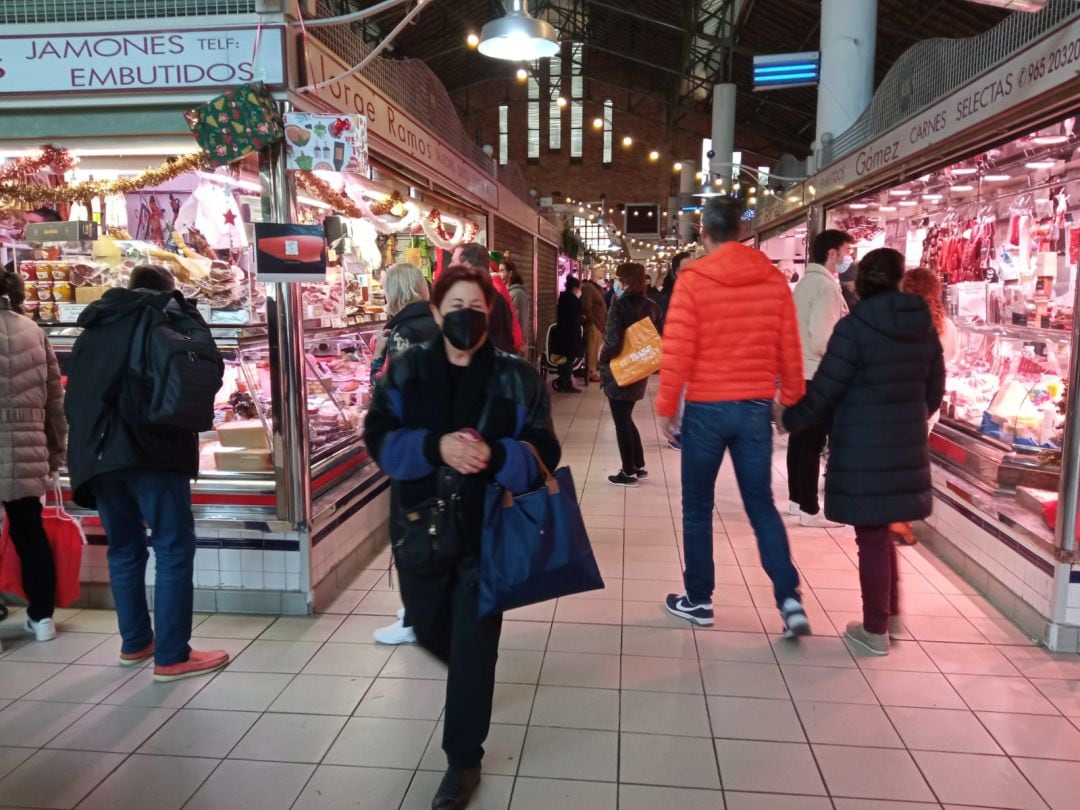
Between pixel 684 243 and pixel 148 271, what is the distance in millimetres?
21453

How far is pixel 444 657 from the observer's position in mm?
2232

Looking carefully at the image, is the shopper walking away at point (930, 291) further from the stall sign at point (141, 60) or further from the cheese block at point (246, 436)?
the stall sign at point (141, 60)

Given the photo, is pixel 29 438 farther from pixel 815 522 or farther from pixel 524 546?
pixel 815 522

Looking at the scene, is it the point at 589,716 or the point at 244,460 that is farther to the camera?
the point at 244,460

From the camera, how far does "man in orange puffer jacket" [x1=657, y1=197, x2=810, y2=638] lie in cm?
324

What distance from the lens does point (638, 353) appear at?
5488 mm

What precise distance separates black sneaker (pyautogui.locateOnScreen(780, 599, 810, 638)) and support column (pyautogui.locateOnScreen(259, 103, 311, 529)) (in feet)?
6.91

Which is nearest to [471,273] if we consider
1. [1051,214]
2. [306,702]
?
[306,702]

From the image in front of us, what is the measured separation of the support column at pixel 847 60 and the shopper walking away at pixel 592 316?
390 cm

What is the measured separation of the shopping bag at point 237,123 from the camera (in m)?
3.21

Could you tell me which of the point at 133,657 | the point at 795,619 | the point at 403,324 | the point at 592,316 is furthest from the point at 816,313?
the point at 592,316

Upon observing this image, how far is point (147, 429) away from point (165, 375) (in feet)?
0.72

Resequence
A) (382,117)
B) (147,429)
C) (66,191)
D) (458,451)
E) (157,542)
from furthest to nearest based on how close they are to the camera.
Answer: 1. (382,117)
2. (66,191)
3. (157,542)
4. (147,429)
5. (458,451)

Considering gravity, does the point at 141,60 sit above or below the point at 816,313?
above
